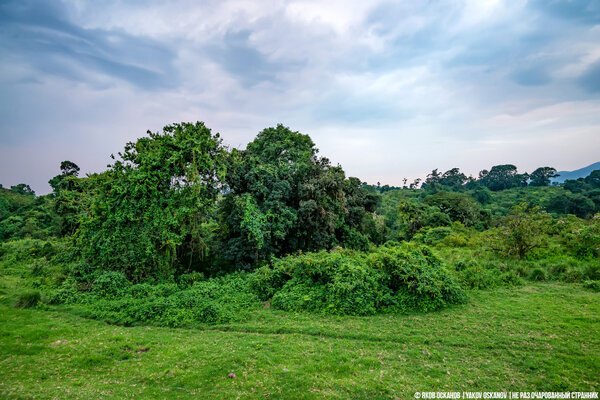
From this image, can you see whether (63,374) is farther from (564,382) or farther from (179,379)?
(564,382)

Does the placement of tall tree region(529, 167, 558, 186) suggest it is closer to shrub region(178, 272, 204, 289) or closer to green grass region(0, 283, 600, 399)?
green grass region(0, 283, 600, 399)

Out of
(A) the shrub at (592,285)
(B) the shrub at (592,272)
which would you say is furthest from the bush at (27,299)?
(B) the shrub at (592,272)

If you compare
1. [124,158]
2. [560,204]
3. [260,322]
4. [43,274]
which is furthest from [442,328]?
[560,204]

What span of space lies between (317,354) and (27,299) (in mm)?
11788

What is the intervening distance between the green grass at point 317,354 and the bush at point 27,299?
985mm

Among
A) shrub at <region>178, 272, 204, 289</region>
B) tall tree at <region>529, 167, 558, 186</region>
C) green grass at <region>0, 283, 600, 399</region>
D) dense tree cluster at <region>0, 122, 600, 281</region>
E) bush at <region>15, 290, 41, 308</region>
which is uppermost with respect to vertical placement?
tall tree at <region>529, 167, 558, 186</region>

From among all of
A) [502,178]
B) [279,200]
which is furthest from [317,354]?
[502,178]

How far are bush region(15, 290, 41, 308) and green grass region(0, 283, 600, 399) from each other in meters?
0.98

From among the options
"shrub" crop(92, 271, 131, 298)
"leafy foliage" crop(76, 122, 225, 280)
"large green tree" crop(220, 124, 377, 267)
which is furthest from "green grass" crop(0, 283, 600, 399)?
"large green tree" crop(220, 124, 377, 267)

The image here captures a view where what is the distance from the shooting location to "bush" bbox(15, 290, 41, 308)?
10.7m

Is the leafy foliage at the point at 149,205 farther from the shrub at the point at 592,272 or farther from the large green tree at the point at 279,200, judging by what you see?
the shrub at the point at 592,272

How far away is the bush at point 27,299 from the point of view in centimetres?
1067

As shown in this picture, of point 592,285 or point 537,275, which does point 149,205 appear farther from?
point 592,285

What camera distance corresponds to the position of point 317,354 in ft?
22.9
